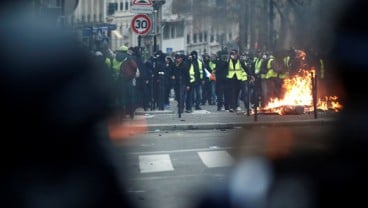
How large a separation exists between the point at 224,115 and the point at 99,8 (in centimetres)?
8352

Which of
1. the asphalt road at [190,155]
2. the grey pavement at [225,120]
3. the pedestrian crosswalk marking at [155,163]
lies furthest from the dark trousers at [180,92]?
the pedestrian crosswalk marking at [155,163]

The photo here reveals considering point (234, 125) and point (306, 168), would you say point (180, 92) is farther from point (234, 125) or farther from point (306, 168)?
point (306, 168)

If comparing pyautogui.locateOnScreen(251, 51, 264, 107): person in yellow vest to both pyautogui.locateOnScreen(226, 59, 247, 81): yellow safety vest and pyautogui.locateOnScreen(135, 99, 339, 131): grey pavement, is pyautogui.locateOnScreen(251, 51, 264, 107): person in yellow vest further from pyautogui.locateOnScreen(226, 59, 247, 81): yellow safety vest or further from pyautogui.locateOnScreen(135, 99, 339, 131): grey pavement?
pyautogui.locateOnScreen(135, 99, 339, 131): grey pavement

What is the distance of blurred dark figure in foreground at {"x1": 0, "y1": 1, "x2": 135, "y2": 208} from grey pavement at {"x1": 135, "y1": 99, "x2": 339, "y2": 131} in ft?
19.7

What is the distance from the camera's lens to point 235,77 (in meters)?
24.1

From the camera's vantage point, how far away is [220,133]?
17.9m

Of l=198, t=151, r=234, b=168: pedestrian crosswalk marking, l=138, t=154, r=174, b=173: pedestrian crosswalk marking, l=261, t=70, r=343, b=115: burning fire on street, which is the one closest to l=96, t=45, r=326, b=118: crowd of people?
l=261, t=70, r=343, b=115: burning fire on street

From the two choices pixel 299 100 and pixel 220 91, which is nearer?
pixel 299 100

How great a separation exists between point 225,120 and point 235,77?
410cm

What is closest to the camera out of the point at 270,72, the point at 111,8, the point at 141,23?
the point at 141,23

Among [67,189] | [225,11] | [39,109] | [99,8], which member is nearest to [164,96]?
[39,109]

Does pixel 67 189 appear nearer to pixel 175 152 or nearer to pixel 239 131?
pixel 175 152

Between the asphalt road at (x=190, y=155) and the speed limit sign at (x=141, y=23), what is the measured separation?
4175 mm

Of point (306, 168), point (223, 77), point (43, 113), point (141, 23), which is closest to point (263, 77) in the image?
point (223, 77)
